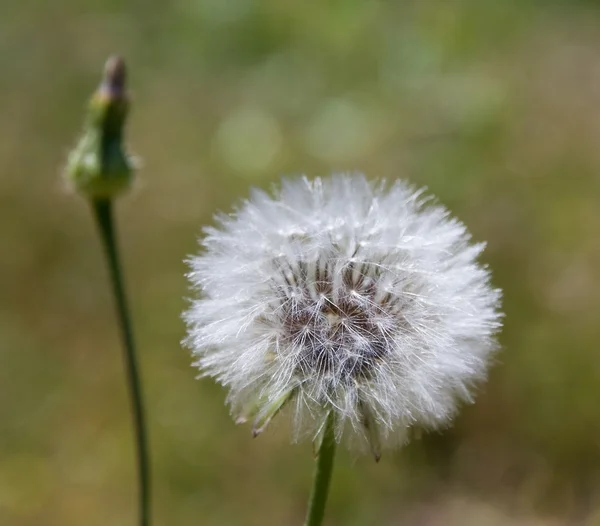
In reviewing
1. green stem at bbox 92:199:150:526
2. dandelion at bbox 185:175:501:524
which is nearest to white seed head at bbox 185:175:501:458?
dandelion at bbox 185:175:501:524

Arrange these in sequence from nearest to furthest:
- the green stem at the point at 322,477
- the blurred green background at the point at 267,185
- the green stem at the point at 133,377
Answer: the green stem at the point at 322,477 → the green stem at the point at 133,377 → the blurred green background at the point at 267,185

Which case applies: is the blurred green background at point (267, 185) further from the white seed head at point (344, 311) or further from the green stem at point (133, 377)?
the green stem at point (133, 377)

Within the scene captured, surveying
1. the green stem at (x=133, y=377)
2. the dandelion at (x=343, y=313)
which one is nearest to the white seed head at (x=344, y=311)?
the dandelion at (x=343, y=313)

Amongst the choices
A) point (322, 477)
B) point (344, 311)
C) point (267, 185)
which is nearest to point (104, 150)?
point (344, 311)

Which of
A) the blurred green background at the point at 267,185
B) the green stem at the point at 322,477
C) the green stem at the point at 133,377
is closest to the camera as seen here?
the green stem at the point at 322,477

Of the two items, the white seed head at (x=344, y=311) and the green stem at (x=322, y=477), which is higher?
the white seed head at (x=344, y=311)

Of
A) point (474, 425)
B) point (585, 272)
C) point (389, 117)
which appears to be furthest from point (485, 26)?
point (474, 425)
